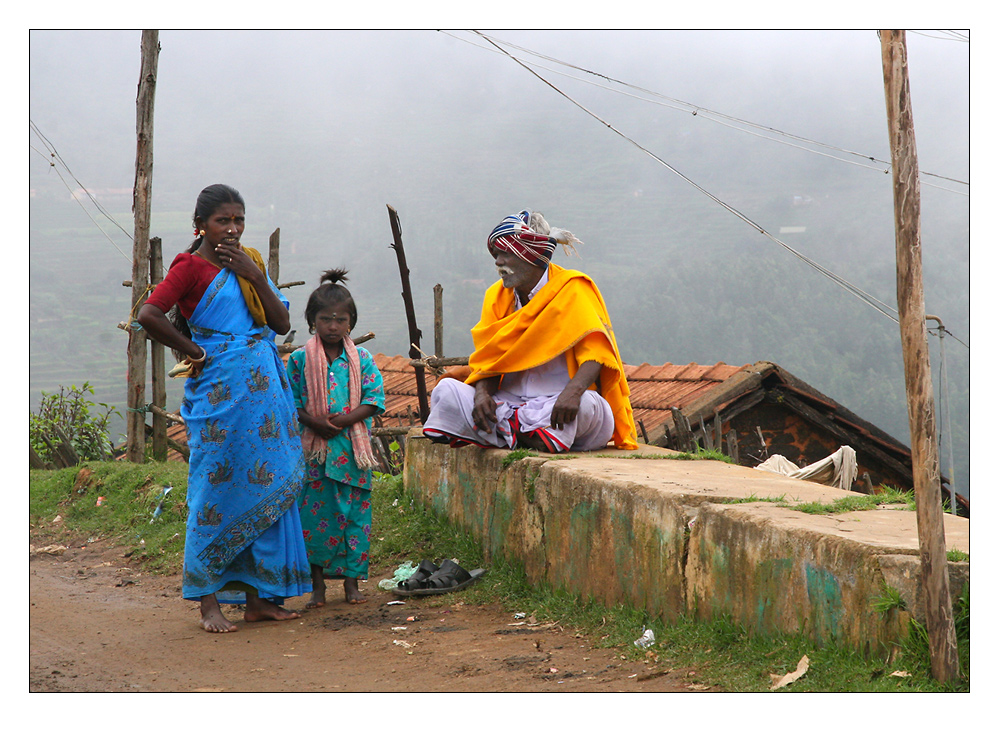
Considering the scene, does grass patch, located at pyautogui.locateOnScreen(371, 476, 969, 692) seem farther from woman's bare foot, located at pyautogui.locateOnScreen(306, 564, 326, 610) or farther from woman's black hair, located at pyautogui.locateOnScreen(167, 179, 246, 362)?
woman's black hair, located at pyautogui.locateOnScreen(167, 179, 246, 362)

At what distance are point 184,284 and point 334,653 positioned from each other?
1733mm

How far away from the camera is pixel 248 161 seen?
61500 millimetres

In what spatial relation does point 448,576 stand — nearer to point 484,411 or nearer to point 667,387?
point 484,411

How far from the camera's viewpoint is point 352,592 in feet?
14.4

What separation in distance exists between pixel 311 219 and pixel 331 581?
2160 inches

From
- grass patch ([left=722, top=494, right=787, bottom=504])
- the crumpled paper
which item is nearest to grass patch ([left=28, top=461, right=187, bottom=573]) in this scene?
grass patch ([left=722, top=494, right=787, bottom=504])

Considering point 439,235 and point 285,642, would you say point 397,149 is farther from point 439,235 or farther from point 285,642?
point 285,642

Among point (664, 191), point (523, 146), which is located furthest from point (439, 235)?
point (664, 191)

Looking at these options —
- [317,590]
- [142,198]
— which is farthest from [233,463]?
[142,198]

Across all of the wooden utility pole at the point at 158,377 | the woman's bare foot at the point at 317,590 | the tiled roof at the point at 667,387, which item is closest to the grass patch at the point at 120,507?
the wooden utility pole at the point at 158,377

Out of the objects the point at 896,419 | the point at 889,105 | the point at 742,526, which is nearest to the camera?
Result: the point at 889,105

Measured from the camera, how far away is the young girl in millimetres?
4383

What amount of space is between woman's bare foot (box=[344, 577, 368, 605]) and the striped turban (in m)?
1.85

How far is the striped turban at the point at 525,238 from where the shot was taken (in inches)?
184
